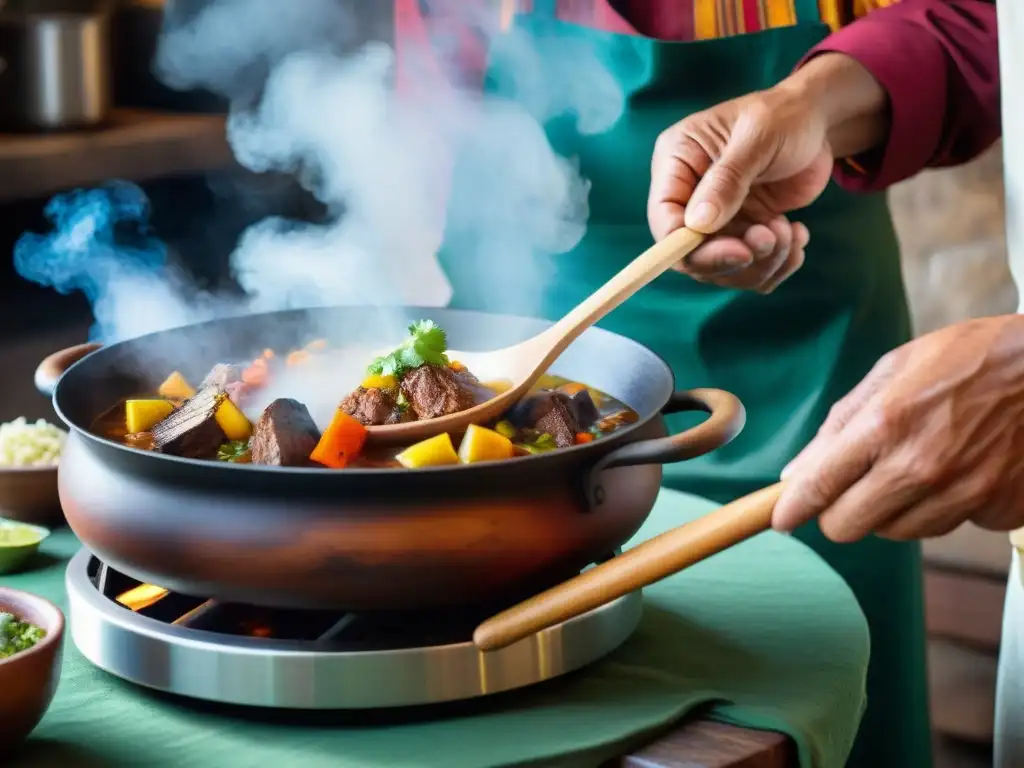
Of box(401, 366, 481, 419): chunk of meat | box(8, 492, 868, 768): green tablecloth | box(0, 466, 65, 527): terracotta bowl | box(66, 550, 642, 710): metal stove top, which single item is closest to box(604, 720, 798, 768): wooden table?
box(8, 492, 868, 768): green tablecloth

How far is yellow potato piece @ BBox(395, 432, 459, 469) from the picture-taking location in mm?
1473

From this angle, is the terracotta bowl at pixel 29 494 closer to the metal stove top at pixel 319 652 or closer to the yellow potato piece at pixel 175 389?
the yellow potato piece at pixel 175 389

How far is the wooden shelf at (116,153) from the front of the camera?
3785 mm

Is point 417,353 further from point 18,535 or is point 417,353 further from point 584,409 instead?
point 18,535

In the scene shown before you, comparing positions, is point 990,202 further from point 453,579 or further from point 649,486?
point 453,579

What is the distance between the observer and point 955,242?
139 inches

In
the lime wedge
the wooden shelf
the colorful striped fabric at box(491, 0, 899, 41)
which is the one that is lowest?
the lime wedge

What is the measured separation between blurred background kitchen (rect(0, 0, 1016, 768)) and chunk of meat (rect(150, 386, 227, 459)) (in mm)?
2455

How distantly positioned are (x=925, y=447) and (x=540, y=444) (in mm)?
483

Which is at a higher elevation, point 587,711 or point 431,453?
point 431,453

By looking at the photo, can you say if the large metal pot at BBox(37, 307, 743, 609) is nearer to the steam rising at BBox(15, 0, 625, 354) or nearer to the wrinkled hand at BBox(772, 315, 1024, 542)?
the wrinkled hand at BBox(772, 315, 1024, 542)

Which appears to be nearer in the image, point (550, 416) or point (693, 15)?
point (550, 416)

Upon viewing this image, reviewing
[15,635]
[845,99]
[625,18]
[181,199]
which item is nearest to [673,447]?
[15,635]

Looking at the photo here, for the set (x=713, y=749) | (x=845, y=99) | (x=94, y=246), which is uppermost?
(x=845, y=99)
